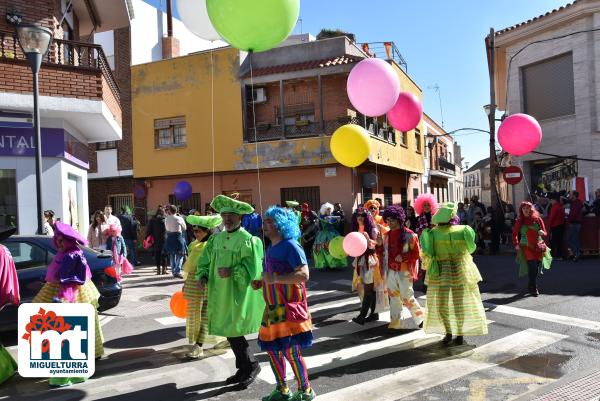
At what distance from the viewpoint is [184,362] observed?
5.47m

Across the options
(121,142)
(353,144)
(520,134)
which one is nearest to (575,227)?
(520,134)

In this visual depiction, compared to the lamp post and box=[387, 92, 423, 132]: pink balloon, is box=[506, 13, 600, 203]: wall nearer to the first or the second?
box=[387, 92, 423, 132]: pink balloon

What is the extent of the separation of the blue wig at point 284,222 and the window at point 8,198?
9.21 metres

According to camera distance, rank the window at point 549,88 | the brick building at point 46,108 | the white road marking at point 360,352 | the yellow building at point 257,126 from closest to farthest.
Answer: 1. the white road marking at point 360,352
2. the brick building at point 46,108
3. the window at point 549,88
4. the yellow building at point 257,126

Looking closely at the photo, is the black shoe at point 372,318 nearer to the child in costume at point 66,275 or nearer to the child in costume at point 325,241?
the child in costume at point 66,275

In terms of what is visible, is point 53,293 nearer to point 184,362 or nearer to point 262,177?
point 184,362

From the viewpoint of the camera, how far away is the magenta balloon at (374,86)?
7.30m

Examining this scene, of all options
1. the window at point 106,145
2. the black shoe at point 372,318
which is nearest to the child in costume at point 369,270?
the black shoe at point 372,318

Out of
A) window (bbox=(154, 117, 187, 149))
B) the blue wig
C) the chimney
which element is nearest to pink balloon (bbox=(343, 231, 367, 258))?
the blue wig

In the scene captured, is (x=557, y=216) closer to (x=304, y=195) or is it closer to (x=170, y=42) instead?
(x=304, y=195)

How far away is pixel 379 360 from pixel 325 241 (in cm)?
748

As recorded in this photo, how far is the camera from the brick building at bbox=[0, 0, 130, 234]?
419 inches

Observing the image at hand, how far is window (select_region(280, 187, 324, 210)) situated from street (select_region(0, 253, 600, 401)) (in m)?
10.9

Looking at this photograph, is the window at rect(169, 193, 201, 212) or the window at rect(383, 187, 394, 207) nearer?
the window at rect(169, 193, 201, 212)
